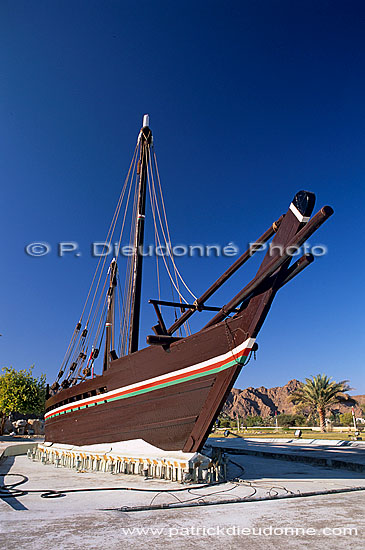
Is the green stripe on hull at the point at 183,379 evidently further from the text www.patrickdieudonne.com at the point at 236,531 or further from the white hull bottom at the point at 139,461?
Result: the text www.patrickdieudonne.com at the point at 236,531

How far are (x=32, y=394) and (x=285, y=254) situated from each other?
3662 cm

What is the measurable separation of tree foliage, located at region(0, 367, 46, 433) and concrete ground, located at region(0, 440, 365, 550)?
30048mm

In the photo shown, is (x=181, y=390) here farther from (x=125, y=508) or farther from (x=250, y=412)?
(x=250, y=412)

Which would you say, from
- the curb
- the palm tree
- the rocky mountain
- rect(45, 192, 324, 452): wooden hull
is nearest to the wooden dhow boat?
rect(45, 192, 324, 452): wooden hull

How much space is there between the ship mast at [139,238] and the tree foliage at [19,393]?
1038 inches

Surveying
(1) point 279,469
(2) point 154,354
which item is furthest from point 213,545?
(1) point 279,469

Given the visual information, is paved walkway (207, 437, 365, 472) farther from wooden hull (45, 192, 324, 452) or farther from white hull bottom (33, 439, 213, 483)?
wooden hull (45, 192, 324, 452)

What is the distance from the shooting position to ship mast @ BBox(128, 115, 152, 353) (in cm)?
1546

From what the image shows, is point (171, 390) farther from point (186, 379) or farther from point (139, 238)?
point (139, 238)

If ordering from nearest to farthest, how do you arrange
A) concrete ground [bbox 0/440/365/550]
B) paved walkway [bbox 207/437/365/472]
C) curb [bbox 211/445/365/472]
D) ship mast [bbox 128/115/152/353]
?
concrete ground [bbox 0/440/365/550], curb [bbox 211/445/365/472], paved walkway [bbox 207/437/365/472], ship mast [bbox 128/115/152/353]

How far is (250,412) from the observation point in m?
148

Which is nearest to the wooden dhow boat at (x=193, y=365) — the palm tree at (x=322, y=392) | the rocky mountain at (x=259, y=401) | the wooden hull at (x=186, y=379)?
the wooden hull at (x=186, y=379)

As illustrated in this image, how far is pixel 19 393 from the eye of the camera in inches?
1430

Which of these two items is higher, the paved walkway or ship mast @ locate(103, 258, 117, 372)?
ship mast @ locate(103, 258, 117, 372)
